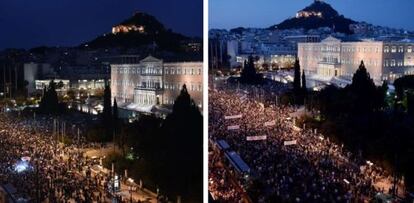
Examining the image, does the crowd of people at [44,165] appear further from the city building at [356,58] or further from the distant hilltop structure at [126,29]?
the city building at [356,58]

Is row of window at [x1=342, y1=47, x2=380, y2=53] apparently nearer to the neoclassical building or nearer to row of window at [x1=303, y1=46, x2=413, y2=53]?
row of window at [x1=303, y1=46, x2=413, y2=53]

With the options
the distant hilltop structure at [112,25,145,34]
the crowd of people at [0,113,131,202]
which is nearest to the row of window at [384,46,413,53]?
the distant hilltop structure at [112,25,145,34]

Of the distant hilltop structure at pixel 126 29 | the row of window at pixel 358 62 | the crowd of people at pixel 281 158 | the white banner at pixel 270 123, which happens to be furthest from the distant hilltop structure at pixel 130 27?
the row of window at pixel 358 62

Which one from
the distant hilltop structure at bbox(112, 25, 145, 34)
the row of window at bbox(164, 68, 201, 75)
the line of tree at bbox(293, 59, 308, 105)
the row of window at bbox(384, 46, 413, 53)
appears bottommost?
the line of tree at bbox(293, 59, 308, 105)

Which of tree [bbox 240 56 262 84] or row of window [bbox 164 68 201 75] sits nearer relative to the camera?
row of window [bbox 164 68 201 75]

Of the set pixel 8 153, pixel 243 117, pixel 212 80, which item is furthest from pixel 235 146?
pixel 8 153

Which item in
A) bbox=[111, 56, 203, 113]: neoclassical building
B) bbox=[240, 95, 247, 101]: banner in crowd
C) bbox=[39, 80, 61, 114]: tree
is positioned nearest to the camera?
bbox=[39, 80, 61, 114]: tree

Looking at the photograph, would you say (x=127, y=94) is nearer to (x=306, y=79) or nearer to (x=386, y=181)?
(x=306, y=79)

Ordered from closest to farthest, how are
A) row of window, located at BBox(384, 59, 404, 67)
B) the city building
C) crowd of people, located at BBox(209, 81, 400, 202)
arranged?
crowd of people, located at BBox(209, 81, 400, 202) < the city building < row of window, located at BBox(384, 59, 404, 67)

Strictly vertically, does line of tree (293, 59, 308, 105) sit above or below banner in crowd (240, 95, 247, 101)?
above
